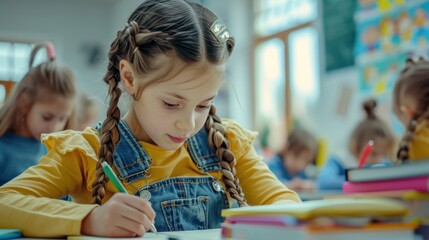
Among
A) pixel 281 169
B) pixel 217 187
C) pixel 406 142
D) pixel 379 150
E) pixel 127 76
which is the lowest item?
pixel 281 169

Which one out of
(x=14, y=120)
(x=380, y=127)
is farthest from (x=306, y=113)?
(x=14, y=120)

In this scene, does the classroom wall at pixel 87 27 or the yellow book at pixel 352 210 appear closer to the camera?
the yellow book at pixel 352 210

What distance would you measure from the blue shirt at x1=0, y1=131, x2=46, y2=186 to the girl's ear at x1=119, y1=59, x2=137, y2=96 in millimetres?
927

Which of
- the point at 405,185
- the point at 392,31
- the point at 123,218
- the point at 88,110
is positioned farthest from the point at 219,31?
the point at 392,31

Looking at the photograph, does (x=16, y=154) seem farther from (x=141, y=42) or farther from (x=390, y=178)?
(x=390, y=178)


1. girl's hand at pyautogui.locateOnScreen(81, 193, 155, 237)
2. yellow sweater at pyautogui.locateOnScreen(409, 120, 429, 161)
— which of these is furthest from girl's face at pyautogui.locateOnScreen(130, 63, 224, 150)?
yellow sweater at pyautogui.locateOnScreen(409, 120, 429, 161)

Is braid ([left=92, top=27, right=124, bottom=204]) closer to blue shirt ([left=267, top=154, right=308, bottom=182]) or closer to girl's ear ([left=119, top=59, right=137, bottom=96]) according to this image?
girl's ear ([left=119, top=59, right=137, bottom=96])

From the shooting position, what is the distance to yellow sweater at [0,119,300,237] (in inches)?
35.5

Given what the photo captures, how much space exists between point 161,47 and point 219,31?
0.41ft

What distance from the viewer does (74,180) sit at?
1076 mm

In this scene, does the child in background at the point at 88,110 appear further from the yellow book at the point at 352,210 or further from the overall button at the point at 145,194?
the yellow book at the point at 352,210

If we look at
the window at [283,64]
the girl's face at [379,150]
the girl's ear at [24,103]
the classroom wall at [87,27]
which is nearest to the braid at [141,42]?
the girl's ear at [24,103]

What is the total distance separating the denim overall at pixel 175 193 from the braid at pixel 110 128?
3 cm

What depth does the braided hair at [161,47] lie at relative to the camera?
1065mm
